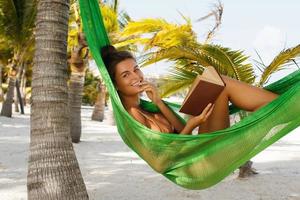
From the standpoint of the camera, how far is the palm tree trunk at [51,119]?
9.15 feet

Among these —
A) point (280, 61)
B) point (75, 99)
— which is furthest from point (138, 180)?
point (75, 99)

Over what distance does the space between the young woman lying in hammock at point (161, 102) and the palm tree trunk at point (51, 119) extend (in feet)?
1.50

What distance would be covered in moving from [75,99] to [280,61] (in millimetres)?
4188

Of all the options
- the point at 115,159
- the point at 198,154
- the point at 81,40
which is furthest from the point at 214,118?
the point at 81,40

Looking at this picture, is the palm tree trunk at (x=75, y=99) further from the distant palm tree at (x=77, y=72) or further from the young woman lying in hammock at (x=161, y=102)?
the young woman lying in hammock at (x=161, y=102)

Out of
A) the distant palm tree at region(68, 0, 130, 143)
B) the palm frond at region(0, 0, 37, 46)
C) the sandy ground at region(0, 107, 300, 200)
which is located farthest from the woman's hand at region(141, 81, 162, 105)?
the palm frond at region(0, 0, 37, 46)

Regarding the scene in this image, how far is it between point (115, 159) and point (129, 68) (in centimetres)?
412

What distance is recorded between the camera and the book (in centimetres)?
209

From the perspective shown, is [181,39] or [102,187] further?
[181,39]

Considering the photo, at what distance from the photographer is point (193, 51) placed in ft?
14.8

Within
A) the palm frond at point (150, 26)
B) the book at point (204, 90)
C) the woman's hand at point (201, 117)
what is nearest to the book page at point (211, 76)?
the book at point (204, 90)

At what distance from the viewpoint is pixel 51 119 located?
2.80 meters

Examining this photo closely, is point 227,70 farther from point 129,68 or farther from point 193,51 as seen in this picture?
point 129,68

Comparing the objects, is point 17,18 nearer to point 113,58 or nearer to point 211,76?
point 113,58
